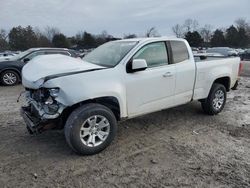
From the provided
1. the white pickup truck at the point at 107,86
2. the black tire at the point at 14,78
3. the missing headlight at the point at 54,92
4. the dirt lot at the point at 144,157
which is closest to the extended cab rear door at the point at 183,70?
the white pickup truck at the point at 107,86

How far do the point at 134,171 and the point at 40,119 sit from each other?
162 cm

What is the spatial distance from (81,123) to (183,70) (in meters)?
2.44

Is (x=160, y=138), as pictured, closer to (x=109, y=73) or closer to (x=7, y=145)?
(x=109, y=73)

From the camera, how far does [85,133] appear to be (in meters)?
4.38

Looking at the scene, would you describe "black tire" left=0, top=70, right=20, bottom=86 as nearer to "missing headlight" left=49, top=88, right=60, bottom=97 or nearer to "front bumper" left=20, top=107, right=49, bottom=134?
"front bumper" left=20, top=107, right=49, bottom=134

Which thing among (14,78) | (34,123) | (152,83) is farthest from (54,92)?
(14,78)

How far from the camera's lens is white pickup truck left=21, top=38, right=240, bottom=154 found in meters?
4.22

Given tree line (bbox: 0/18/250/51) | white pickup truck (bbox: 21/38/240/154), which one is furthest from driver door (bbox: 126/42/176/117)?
tree line (bbox: 0/18/250/51)

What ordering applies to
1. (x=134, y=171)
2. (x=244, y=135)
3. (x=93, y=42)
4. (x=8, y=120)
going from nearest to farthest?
(x=134, y=171) → (x=244, y=135) → (x=8, y=120) → (x=93, y=42)

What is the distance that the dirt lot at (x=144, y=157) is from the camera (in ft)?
12.2

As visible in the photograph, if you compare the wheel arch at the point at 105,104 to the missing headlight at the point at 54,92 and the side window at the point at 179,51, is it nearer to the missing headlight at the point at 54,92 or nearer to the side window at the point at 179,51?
the missing headlight at the point at 54,92

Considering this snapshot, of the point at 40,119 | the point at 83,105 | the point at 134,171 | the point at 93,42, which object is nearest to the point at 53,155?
the point at 40,119

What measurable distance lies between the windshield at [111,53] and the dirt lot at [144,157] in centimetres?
138

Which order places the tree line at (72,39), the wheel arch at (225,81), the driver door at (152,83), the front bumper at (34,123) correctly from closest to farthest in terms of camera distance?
the front bumper at (34,123) → the driver door at (152,83) → the wheel arch at (225,81) → the tree line at (72,39)
